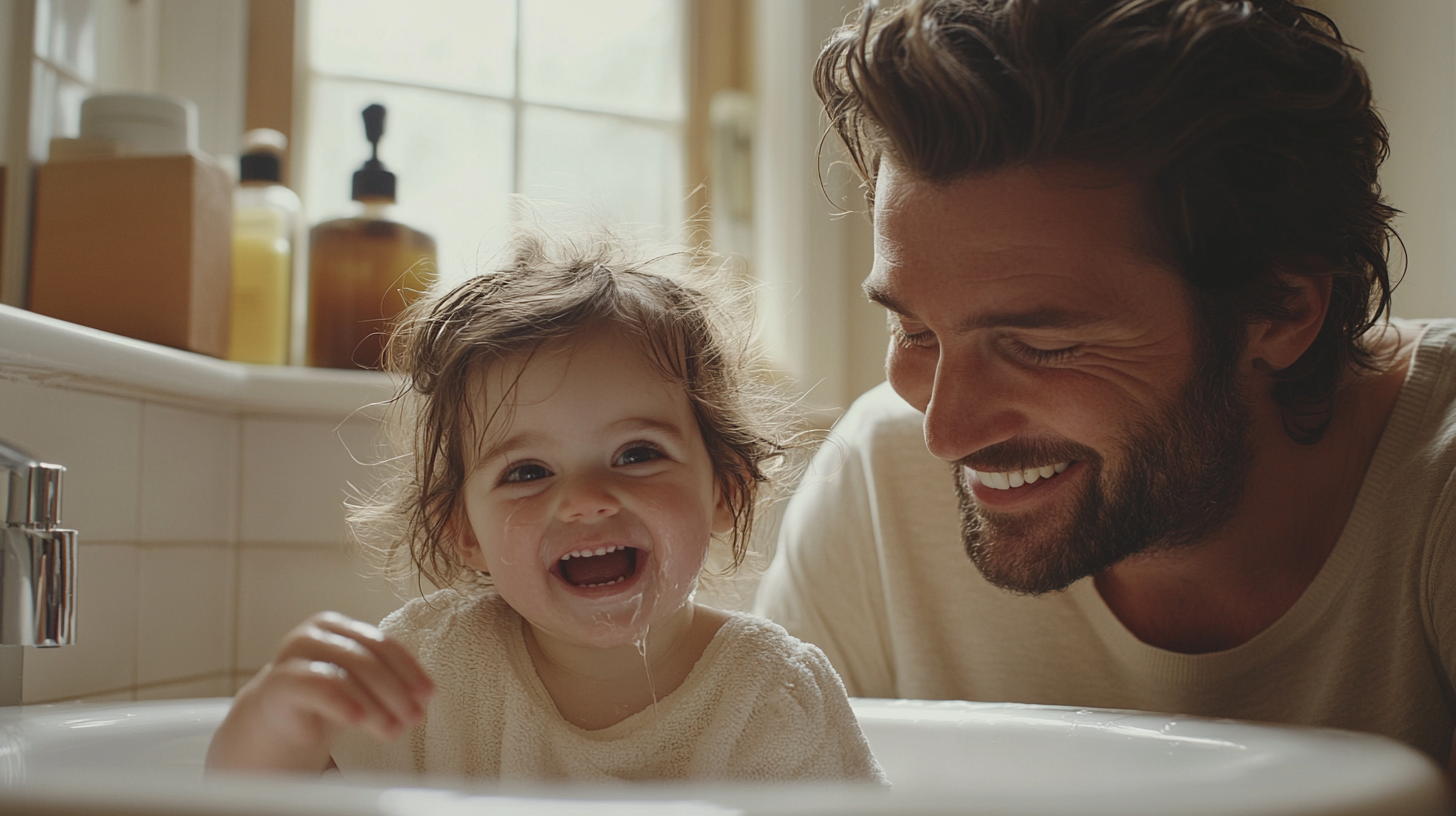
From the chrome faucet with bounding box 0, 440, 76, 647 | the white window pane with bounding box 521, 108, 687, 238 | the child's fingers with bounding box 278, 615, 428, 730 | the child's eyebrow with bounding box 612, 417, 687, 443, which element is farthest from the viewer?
the white window pane with bounding box 521, 108, 687, 238

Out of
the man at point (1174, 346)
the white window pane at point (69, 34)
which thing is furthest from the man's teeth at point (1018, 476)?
the white window pane at point (69, 34)

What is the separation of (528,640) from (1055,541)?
19.0 inches

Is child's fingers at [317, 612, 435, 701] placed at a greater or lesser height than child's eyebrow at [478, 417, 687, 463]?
lesser

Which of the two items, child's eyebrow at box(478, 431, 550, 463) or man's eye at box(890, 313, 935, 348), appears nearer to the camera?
child's eyebrow at box(478, 431, 550, 463)

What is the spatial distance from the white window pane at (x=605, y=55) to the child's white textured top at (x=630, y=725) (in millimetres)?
1198

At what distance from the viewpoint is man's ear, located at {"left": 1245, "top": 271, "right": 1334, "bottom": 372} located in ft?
3.43

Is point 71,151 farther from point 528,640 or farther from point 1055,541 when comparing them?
point 1055,541

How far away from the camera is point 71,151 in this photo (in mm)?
1256

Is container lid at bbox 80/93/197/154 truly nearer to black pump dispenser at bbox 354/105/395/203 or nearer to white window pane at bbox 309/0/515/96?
black pump dispenser at bbox 354/105/395/203

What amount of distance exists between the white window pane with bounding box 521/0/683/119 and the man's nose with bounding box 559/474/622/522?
1.19 m

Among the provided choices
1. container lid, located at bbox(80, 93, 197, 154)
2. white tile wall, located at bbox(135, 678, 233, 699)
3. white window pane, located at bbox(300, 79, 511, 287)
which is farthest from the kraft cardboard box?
white window pane, located at bbox(300, 79, 511, 287)

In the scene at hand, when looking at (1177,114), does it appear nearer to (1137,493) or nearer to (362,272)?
(1137,493)

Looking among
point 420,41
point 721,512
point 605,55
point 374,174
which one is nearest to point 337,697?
point 721,512

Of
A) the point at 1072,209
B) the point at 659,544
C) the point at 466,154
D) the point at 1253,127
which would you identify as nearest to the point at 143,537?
the point at 659,544
